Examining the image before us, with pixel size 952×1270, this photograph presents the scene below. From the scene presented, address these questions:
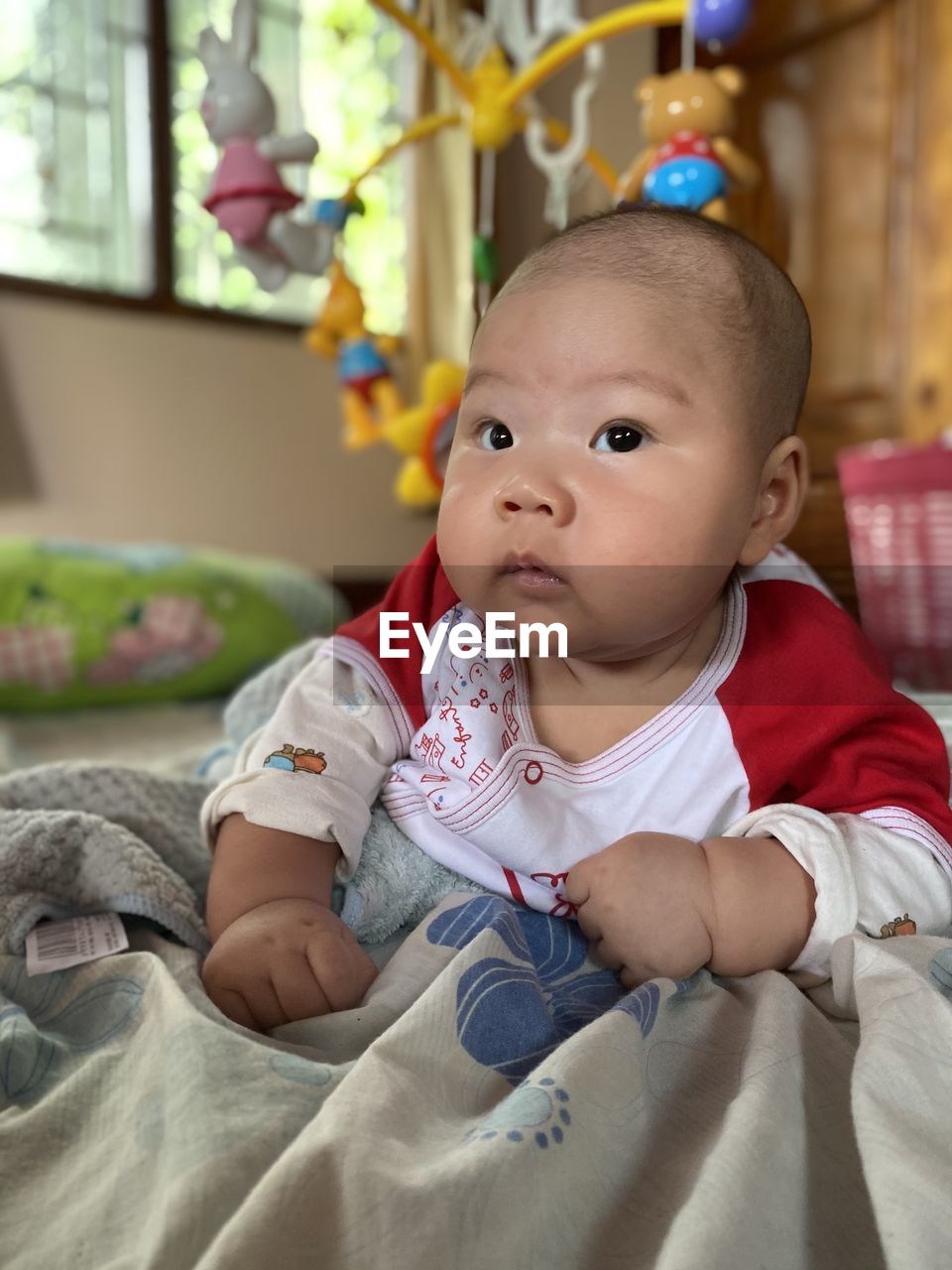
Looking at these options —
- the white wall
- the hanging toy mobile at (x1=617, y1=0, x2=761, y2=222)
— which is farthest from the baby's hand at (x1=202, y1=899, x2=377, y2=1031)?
the white wall

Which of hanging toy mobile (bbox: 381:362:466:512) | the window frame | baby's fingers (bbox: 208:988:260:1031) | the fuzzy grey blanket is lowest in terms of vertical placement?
baby's fingers (bbox: 208:988:260:1031)

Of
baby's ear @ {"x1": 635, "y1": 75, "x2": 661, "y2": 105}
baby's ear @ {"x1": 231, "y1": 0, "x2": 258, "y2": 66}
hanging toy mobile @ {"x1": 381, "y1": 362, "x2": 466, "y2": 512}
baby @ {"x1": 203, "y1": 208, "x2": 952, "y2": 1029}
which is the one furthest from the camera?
hanging toy mobile @ {"x1": 381, "y1": 362, "x2": 466, "y2": 512}

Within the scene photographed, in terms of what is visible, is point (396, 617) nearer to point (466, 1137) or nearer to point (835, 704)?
point (835, 704)

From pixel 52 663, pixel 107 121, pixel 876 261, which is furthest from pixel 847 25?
pixel 52 663

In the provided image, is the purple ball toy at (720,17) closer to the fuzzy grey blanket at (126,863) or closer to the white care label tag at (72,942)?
the fuzzy grey blanket at (126,863)

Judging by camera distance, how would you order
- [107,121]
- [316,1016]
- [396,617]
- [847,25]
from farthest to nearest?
[107,121], [847,25], [396,617], [316,1016]

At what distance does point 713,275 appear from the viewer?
1.92ft

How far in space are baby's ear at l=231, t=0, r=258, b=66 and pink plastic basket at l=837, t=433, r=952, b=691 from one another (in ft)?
3.38

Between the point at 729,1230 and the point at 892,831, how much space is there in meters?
0.30

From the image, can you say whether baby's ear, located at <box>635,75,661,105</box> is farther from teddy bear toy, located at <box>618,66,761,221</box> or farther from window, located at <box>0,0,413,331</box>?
window, located at <box>0,0,413,331</box>

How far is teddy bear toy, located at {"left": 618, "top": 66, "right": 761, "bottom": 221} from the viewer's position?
3.83ft

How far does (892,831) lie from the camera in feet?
1.88

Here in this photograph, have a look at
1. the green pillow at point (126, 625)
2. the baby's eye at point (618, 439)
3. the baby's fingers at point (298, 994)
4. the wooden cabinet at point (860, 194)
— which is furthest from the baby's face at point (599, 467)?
the wooden cabinet at point (860, 194)

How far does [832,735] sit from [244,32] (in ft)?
3.14
